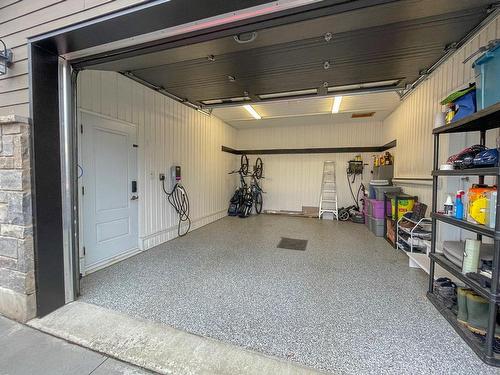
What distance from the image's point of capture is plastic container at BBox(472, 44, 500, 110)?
1597 millimetres

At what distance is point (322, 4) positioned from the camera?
4.46 ft

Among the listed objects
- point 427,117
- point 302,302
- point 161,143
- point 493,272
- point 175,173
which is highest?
point 427,117

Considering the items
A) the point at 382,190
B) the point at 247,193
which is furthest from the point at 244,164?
the point at 382,190

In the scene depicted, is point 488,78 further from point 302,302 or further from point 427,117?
point 302,302

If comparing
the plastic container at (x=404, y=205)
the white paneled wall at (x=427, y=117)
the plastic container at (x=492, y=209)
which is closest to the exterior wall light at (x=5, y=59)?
the plastic container at (x=492, y=209)

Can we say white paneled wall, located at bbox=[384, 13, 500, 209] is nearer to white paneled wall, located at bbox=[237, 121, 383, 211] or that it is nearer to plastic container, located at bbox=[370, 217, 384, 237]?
plastic container, located at bbox=[370, 217, 384, 237]

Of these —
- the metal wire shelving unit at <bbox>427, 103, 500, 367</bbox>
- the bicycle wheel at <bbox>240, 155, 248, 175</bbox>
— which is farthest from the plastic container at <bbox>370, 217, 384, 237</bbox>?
the bicycle wheel at <bbox>240, 155, 248, 175</bbox>

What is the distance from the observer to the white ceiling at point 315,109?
4488 mm

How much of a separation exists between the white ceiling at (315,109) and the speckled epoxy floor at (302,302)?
113 inches

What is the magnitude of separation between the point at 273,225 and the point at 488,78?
4.74 meters

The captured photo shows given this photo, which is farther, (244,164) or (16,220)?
(244,164)

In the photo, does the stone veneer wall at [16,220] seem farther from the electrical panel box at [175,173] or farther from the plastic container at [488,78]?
the plastic container at [488,78]

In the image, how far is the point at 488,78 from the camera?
1673mm

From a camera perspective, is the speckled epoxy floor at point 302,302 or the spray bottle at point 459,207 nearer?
the speckled epoxy floor at point 302,302
